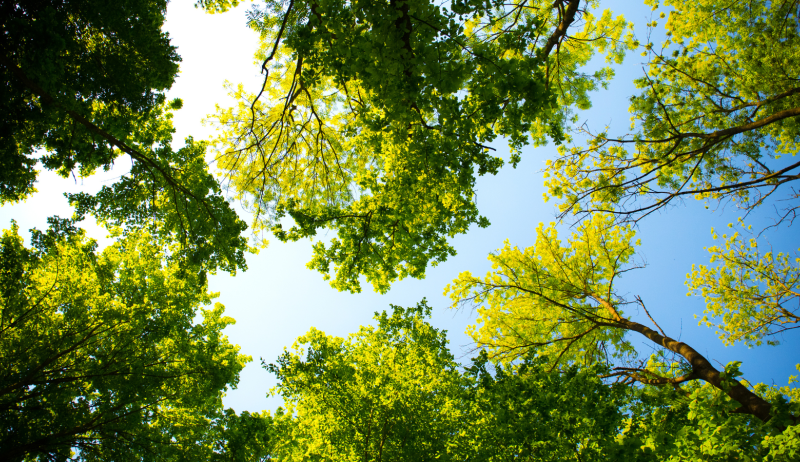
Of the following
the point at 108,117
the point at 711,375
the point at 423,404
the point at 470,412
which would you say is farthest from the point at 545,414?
the point at 108,117

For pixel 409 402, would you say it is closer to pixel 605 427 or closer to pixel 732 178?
pixel 605 427

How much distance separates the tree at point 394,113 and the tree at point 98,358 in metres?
3.30

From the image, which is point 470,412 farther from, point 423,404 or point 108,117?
point 108,117

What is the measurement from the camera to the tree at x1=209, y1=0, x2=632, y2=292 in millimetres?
4289

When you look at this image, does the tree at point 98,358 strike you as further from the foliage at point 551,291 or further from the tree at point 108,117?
the foliage at point 551,291

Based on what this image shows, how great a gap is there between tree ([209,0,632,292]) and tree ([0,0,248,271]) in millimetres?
1678

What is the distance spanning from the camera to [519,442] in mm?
4355

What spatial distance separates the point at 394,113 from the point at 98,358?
8.86 metres

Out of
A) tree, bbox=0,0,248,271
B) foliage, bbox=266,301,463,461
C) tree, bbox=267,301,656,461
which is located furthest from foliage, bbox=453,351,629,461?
tree, bbox=0,0,248,271

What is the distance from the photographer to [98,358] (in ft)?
24.4

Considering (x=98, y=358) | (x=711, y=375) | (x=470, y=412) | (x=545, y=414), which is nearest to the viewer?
(x=545, y=414)

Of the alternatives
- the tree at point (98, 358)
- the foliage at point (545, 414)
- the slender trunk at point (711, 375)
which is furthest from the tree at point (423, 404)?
the tree at point (98, 358)

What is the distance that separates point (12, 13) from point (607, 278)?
13151 millimetres

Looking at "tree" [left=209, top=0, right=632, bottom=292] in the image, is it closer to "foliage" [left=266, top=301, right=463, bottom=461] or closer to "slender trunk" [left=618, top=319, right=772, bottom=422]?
"foliage" [left=266, top=301, right=463, bottom=461]
